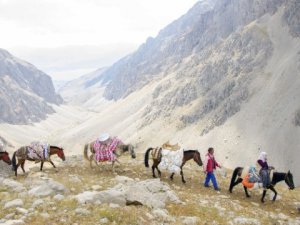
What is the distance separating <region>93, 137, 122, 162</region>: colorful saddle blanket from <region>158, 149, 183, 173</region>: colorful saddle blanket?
2.82 meters

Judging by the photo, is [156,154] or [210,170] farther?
[156,154]

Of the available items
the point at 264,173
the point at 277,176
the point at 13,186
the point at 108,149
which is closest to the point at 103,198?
the point at 13,186

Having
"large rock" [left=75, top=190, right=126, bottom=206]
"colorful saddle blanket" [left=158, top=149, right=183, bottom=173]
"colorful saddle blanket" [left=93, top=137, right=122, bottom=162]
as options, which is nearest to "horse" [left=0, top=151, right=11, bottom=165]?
"colorful saddle blanket" [left=93, top=137, right=122, bottom=162]

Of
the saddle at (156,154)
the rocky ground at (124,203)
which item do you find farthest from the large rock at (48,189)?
the saddle at (156,154)

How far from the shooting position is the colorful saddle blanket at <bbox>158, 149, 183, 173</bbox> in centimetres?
2288

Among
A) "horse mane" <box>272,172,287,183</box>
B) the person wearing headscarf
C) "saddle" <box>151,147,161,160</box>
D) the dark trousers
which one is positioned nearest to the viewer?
the person wearing headscarf

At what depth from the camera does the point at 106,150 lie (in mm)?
23641

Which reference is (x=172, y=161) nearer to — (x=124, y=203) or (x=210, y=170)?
(x=210, y=170)

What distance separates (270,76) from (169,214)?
168 metres

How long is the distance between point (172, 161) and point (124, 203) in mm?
7705

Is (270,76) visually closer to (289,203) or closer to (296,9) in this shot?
(296,9)

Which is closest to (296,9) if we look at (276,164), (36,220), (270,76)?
(270,76)

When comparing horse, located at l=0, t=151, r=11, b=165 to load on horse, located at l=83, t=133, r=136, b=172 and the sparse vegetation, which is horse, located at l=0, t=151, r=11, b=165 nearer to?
load on horse, located at l=83, t=133, r=136, b=172

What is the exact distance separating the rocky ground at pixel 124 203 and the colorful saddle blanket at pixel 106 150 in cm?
89
